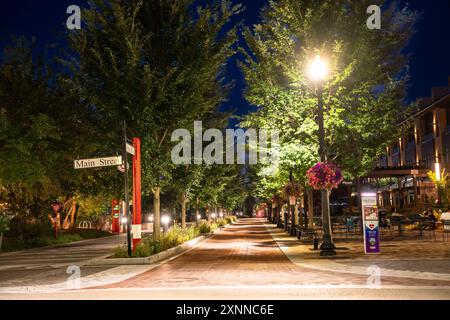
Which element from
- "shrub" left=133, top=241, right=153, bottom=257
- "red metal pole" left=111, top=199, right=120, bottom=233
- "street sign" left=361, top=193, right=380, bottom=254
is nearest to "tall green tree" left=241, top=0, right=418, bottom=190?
"street sign" left=361, top=193, right=380, bottom=254

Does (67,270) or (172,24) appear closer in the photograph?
(67,270)

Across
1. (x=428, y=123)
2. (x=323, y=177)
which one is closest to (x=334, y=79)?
(x=323, y=177)

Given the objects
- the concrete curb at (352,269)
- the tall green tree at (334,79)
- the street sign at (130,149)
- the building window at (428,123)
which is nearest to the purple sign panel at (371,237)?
the concrete curb at (352,269)

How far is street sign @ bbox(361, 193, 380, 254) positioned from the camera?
729 inches

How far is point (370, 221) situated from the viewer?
1852cm

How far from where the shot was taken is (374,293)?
34.3 feet

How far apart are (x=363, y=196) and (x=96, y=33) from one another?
1361cm

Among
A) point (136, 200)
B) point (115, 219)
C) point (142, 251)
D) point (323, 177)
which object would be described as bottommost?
point (142, 251)

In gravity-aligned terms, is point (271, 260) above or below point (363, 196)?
below

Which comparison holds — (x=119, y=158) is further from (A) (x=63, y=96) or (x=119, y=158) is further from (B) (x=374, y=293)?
(A) (x=63, y=96)

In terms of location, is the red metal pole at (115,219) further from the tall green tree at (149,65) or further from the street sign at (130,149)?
the street sign at (130,149)

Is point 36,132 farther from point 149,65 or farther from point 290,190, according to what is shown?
point 290,190

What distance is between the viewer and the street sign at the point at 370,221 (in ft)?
60.7
